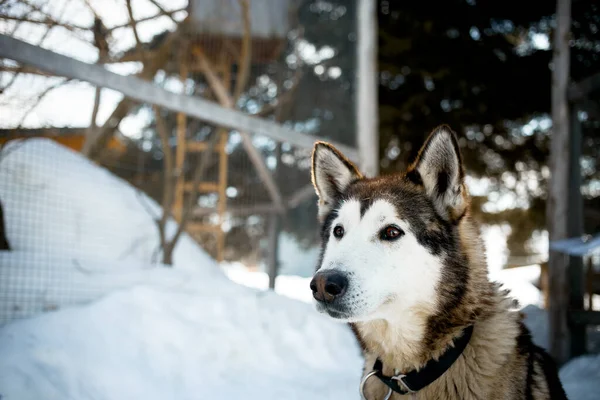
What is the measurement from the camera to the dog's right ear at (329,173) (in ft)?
8.49

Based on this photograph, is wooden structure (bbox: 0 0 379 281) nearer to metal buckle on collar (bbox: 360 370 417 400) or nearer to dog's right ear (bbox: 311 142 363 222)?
dog's right ear (bbox: 311 142 363 222)

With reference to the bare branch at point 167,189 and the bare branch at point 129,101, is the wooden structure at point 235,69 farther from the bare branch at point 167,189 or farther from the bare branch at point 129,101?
the bare branch at point 167,189

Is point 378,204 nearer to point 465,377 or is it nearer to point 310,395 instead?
point 465,377

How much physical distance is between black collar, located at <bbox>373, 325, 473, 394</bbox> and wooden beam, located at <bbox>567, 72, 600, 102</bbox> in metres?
3.36

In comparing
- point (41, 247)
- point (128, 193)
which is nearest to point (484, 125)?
point (128, 193)

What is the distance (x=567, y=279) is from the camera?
438 cm

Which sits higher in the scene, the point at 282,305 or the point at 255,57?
the point at 255,57

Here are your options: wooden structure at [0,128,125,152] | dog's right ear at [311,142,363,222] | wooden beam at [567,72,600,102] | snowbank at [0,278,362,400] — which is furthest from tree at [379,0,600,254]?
dog's right ear at [311,142,363,222]

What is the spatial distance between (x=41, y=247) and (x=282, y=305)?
236cm

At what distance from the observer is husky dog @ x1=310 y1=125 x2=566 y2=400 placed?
6.38 ft

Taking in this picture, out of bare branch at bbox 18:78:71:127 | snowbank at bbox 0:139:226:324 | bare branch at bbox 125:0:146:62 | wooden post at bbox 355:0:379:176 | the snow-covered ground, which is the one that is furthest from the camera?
wooden post at bbox 355:0:379:176

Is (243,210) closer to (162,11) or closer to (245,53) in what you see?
(245,53)

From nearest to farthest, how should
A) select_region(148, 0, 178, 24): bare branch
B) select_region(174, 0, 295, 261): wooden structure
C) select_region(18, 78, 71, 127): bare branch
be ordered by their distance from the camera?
select_region(18, 78, 71, 127): bare branch
select_region(148, 0, 178, 24): bare branch
select_region(174, 0, 295, 261): wooden structure

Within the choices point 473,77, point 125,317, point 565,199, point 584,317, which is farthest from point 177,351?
point 473,77
